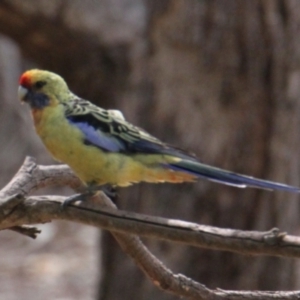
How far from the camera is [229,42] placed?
17.6 ft

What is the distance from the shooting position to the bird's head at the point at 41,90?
123 inches

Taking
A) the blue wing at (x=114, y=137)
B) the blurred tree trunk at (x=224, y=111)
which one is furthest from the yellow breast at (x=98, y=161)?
the blurred tree trunk at (x=224, y=111)

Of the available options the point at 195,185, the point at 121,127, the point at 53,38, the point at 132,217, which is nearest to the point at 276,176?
the point at 195,185

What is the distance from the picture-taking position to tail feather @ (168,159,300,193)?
2584mm

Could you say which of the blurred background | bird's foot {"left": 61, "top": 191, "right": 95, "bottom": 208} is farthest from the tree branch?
the blurred background

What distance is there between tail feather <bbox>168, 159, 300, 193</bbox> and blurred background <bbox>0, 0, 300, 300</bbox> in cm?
253

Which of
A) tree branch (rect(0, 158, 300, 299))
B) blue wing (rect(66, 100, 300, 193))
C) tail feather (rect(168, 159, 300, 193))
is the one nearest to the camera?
tree branch (rect(0, 158, 300, 299))

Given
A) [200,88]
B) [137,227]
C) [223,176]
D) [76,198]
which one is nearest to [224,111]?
[200,88]

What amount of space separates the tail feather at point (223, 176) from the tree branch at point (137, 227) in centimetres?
27

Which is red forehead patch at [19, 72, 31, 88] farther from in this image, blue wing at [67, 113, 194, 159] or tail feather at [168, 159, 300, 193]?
tail feather at [168, 159, 300, 193]

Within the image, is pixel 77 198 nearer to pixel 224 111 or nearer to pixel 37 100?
pixel 37 100

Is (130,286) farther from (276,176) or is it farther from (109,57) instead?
(109,57)

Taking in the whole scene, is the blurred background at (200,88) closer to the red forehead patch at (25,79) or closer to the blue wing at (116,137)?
the red forehead patch at (25,79)

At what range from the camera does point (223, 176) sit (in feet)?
8.95
